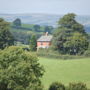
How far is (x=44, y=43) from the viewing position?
118125 mm

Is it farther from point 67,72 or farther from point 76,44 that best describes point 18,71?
point 76,44

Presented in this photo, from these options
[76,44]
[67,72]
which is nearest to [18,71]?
[67,72]

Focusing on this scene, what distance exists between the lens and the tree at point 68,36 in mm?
93875

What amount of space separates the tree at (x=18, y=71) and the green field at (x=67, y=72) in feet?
23.1

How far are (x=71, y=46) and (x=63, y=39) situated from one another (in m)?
2.98

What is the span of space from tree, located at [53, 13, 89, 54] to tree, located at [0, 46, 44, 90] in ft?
174

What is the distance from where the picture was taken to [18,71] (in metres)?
38.6

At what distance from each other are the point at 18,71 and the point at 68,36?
58.9 metres

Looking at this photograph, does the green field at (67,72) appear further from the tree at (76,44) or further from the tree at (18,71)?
the tree at (76,44)

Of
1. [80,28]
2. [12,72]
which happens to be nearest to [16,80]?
[12,72]

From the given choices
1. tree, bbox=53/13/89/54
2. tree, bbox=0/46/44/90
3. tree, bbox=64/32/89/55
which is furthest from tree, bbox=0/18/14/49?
tree, bbox=0/46/44/90

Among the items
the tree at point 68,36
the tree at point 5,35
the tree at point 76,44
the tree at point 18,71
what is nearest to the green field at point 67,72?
the tree at point 18,71

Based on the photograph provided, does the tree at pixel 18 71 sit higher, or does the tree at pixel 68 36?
the tree at pixel 18 71

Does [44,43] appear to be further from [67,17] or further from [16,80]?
[16,80]
